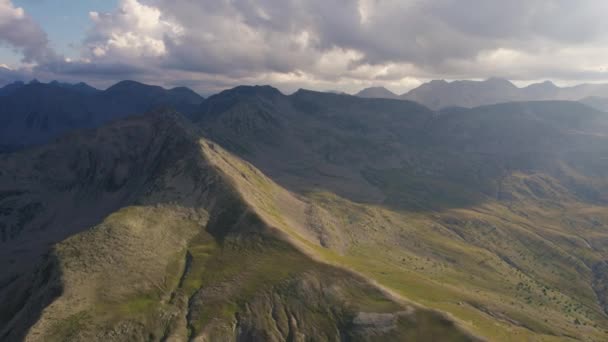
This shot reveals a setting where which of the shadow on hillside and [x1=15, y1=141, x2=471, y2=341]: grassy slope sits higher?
[x1=15, y1=141, x2=471, y2=341]: grassy slope

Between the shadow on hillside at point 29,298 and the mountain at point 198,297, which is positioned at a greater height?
the mountain at point 198,297

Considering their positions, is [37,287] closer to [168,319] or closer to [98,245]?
[98,245]

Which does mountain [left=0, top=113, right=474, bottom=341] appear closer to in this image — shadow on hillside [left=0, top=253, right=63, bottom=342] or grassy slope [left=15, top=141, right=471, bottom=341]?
grassy slope [left=15, top=141, right=471, bottom=341]

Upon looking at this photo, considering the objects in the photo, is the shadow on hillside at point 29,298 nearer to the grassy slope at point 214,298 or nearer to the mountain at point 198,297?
the mountain at point 198,297

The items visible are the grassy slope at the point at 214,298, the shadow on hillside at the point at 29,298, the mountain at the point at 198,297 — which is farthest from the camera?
the shadow on hillside at the point at 29,298

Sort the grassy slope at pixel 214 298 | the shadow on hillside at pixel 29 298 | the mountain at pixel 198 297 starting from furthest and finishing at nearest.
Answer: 1. the shadow on hillside at pixel 29 298
2. the mountain at pixel 198 297
3. the grassy slope at pixel 214 298

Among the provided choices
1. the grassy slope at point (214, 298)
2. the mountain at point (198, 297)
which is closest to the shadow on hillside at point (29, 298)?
the mountain at point (198, 297)

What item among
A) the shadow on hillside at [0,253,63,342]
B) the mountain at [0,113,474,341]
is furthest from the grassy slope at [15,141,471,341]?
the shadow on hillside at [0,253,63,342]

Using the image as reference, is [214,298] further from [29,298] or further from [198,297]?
[29,298]

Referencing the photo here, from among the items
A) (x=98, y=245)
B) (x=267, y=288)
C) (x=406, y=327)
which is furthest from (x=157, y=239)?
(x=406, y=327)

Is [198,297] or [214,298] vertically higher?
[214,298]

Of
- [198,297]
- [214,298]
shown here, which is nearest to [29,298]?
[198,297]
